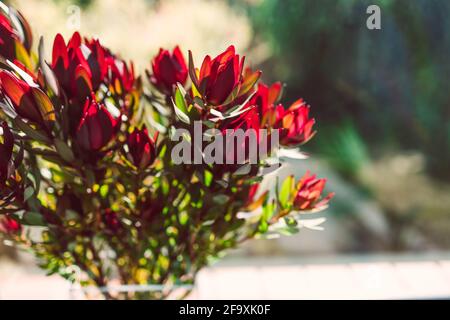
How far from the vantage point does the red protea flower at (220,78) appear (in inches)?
20.3

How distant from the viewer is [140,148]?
1.78ft

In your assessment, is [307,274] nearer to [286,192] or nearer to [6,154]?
[286,192]

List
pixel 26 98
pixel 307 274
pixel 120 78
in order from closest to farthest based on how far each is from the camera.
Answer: pixel 26 98, pixel 120 78, pixel 307 274

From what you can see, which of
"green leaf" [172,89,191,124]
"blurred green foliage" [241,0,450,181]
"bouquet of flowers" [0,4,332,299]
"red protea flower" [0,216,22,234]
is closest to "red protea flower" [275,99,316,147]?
"bouquet of flowers" [0,4,332,299]

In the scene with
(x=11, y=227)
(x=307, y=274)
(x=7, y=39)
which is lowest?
(x=307, y=274)

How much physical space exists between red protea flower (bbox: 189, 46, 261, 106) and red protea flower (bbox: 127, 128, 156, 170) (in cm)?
7

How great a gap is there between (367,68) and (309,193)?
144 centimetres

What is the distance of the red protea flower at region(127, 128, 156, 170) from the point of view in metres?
0.54

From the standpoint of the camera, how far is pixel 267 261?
1.89 meters

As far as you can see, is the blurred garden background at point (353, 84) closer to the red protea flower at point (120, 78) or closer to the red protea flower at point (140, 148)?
the red protea flower at point (120, 78)

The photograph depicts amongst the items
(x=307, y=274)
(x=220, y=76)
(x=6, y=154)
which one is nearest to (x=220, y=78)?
(x=220, y=76)

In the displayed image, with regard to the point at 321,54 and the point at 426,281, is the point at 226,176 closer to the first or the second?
the point at 426,281

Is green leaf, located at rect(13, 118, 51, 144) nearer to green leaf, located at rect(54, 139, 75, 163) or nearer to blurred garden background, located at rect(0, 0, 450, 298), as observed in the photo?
green leaf, located at rect(54, 139, 75, 163)

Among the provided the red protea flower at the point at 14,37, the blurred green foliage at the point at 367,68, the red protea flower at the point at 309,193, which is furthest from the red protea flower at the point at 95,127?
the blurred green foliage at the point at 367,68
